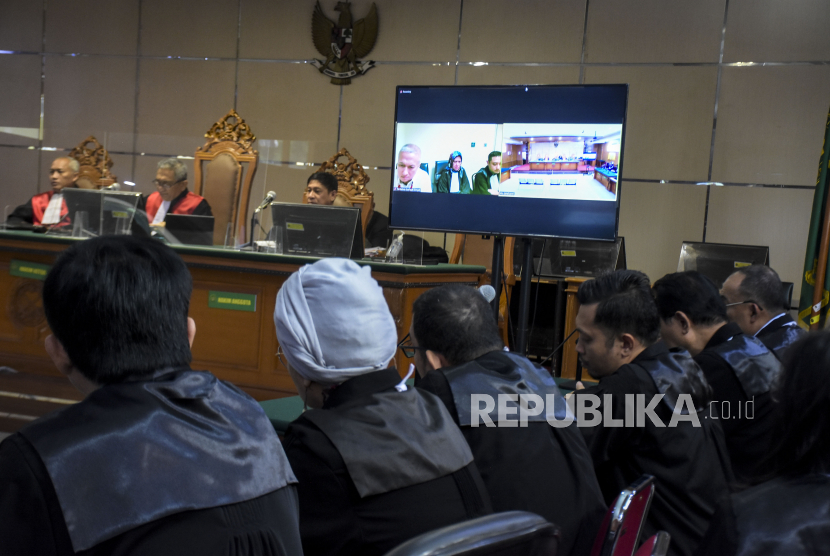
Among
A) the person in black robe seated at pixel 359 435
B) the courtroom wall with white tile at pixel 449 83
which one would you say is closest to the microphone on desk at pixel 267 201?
the courtroom wall with white tile at pixel 449 83

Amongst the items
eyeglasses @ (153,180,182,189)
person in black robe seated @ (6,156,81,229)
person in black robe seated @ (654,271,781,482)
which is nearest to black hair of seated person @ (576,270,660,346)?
person in black robe seated @ (654,271,781,482)

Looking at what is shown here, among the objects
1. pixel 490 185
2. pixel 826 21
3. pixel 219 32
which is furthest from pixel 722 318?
pixel 219 32

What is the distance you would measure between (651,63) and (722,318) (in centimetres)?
466

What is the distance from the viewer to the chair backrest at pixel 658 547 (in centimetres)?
127

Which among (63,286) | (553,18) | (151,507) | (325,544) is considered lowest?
(325,544)

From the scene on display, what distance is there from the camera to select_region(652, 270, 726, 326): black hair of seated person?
2.15m

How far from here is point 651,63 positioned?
6250mm

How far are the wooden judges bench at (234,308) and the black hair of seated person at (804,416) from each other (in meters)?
2.54

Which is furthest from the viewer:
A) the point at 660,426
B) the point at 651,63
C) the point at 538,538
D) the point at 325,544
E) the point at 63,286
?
the point at 651,63

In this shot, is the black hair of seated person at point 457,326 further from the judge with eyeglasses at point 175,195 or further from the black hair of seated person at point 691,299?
the judge with eyeglasses at point 175,195

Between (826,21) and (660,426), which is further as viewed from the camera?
(826,21)

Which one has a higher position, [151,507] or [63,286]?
[63,286]

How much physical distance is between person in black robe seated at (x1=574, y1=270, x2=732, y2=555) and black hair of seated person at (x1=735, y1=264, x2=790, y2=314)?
1.11 meters

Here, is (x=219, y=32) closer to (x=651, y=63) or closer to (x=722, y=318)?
(x=651, y=63)
